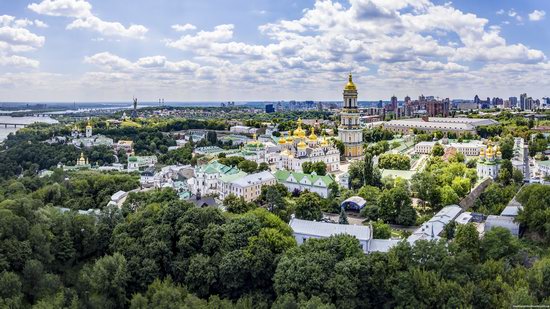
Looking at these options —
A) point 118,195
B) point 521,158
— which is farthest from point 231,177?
point 521,158

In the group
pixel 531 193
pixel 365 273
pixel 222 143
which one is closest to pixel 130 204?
pixel 365 273

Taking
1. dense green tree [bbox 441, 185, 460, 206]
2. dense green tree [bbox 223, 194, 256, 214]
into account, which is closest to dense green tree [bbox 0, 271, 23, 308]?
dense green tree [bbox 223, 194, 256, 214]

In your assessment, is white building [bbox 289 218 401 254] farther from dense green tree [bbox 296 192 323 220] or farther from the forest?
dense green tree [bbox 296 192 323 220]

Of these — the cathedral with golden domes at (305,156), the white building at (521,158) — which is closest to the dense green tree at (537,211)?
the white building at (521,158)

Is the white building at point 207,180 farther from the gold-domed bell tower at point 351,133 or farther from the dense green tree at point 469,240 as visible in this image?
the gold-domed bell tower at point 351,133

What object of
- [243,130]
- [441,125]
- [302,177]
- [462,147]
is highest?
[441,125]

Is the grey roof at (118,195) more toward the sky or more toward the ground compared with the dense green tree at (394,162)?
more toward the ground

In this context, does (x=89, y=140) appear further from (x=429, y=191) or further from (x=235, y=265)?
(x=235, y=265)
